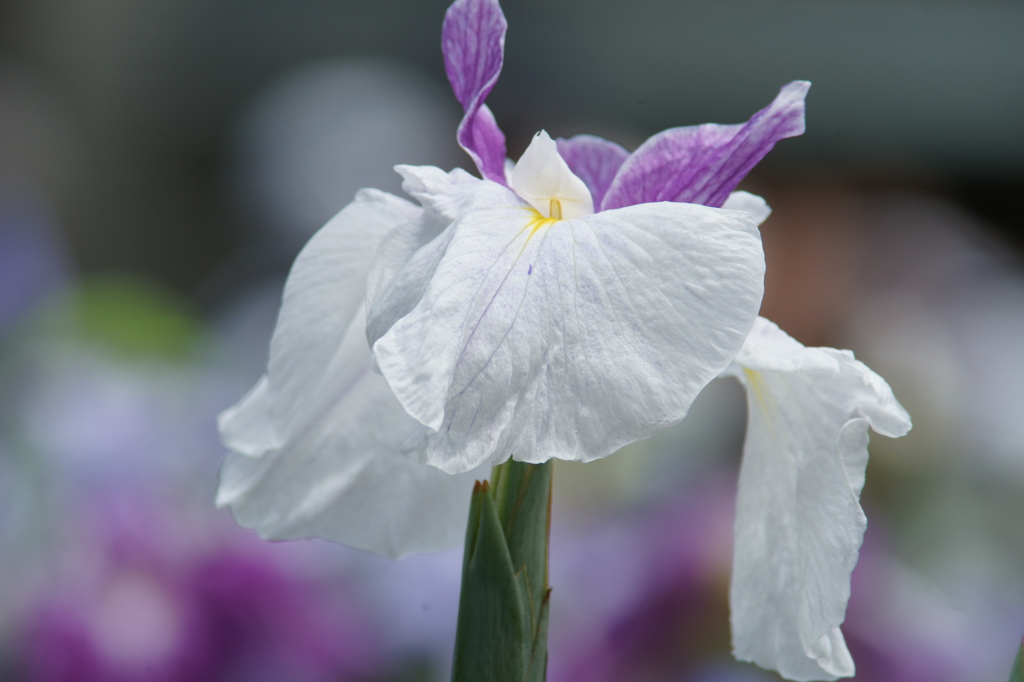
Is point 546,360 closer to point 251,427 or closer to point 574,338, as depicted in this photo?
point 574,338

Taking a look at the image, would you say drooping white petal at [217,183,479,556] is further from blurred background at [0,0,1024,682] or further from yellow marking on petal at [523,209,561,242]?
blurred background at [0,0,1024,682]

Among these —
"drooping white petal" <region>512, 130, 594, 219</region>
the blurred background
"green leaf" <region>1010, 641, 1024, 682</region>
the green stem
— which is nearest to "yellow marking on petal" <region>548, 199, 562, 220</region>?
"drooping white petal" <region>512, 130, 594, 219</region>

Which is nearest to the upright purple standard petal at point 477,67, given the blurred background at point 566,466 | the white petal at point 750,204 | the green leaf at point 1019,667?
the white petal at point 750,204

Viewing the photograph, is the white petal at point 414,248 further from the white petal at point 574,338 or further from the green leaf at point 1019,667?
the green leaf at point 1019,667

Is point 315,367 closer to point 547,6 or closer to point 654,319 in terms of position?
point 654,319

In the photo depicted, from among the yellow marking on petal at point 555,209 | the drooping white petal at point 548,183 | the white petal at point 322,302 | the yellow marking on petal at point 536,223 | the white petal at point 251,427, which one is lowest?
the white petal at point 251,427

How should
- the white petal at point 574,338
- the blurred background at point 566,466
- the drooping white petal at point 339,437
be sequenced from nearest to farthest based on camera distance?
the white petal at point 574,338 → the drooping white petal at point 339,437 → the blurred background at point 566,466
